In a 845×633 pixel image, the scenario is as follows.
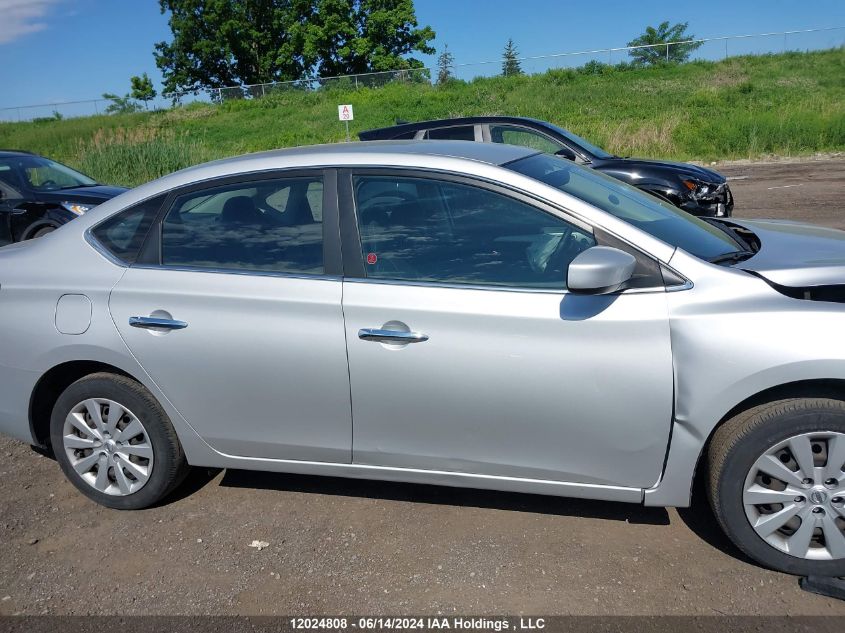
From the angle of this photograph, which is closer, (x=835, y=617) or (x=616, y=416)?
(x=835, y=617)

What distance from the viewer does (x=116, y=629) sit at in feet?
9.98

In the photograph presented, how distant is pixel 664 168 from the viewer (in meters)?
9.79

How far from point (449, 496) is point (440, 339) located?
106 centimetres

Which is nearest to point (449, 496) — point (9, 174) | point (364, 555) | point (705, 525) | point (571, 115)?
point (364, 555)

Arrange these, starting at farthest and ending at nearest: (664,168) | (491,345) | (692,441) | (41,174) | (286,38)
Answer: (286,38) < (41,174) < (664,168) < (491,345) < (692,441)

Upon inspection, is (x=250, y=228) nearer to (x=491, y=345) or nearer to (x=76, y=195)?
(x=491, y=345)

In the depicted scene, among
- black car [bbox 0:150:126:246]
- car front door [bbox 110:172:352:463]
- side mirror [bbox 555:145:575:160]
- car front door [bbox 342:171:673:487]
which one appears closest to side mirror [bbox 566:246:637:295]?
car front door [bbox 342:171:673:487]

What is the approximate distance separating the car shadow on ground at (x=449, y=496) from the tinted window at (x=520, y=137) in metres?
7.03

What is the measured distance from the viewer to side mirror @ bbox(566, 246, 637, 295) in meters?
2.97

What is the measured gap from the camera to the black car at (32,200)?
10.1 meters

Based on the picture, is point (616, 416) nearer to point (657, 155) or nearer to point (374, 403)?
point (374, 403)

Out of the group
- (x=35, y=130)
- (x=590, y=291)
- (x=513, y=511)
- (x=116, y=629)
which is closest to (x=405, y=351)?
(x=590, y=291)

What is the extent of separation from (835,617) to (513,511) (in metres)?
1.40

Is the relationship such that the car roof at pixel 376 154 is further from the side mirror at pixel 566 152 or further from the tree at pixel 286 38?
the tree at pixel 286 38
